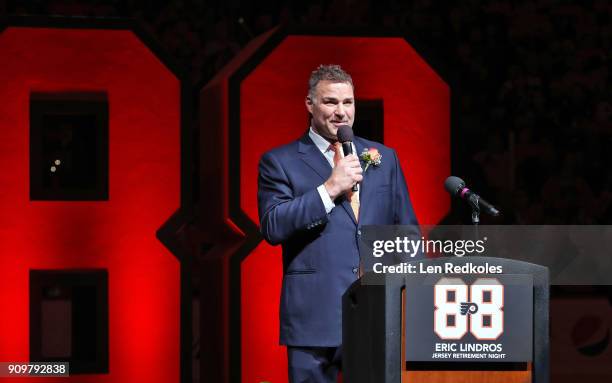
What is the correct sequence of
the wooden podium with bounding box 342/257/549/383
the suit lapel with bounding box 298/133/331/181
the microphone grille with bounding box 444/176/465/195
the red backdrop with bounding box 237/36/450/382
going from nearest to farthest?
the wooden podium with bounding box 342/257/549/383 < the microphone grille with bounding box 444/176/465/195 < the suit lapel with bounding box 298/133/331/181 < the red backdrop with bounding box 237/36/450/382

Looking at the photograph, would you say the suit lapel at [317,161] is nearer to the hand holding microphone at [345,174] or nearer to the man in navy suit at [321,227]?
the man in navy suit at [321,227]

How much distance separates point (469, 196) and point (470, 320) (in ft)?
1.48

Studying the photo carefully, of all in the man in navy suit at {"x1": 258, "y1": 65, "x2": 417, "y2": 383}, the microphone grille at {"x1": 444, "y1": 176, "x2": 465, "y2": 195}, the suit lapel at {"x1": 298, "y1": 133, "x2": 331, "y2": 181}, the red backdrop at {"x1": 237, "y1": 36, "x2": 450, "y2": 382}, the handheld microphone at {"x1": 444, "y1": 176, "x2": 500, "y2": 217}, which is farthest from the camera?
the red backdrop at {"x1": 237, "y1": 36, "x2": 450, "y2": 382}

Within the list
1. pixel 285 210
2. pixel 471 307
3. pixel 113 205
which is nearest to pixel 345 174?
pixel 285 210

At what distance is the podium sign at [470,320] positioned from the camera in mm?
3393

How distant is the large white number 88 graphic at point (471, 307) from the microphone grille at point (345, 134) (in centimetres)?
79

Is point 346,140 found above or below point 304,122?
below

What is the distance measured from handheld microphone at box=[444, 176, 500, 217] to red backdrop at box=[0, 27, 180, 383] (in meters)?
2.25

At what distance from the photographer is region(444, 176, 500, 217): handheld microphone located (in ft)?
11.9

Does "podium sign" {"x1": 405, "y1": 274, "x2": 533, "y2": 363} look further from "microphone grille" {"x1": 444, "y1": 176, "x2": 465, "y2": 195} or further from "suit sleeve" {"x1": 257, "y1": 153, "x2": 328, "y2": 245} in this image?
"suit sleeve" {"x1": 257, "y1": 153, "x2": 328, "y2": 245}

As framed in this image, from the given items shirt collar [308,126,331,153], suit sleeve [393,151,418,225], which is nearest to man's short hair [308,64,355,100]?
shirt collar [308,126,331,153]

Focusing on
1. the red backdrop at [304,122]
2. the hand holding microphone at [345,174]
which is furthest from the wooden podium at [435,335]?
the red backdrop at [304,122]

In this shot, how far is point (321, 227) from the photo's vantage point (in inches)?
164

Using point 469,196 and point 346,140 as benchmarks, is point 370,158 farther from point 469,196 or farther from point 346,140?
point 469,196
